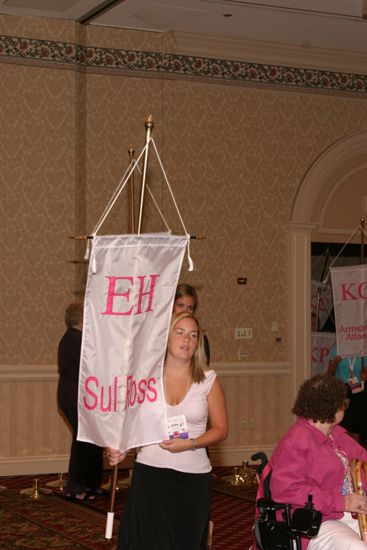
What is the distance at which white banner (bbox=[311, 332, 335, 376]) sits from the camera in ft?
34.3

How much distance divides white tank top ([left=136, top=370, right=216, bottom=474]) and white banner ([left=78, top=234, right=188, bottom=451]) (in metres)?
0.09

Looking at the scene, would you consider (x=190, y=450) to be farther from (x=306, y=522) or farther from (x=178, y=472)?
(x=306, y=522)

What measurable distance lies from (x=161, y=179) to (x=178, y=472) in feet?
17.4

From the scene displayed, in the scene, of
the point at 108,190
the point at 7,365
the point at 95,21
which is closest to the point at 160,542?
the point at 7,365

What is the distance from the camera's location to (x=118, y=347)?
4.69 m

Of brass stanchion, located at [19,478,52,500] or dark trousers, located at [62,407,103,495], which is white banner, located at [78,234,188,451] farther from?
brass stanchion, located at [19,478,52,500]

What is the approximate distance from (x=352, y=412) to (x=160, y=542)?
5.13 meters

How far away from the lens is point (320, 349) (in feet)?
34.3

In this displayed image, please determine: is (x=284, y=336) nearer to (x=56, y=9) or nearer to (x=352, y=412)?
(x=352, y=412)

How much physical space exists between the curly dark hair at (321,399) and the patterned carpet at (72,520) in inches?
80.8

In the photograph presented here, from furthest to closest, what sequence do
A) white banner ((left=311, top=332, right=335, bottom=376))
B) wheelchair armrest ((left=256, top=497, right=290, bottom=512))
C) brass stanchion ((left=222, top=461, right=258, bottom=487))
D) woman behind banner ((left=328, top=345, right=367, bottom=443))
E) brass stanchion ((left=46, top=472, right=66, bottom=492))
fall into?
white banner ((left=311, top=332, right=335, bottom=376))
woman behind banner ((left=328, top=345, right=367, bottom=443))
brass stanchion ((left=222, top=461, right=258, bottom=487))
brass stanchion ((left=46, top=472, right=66, bottom=492))
wheelchair armrest ((left=256, top=497, right=290, bottom=512))

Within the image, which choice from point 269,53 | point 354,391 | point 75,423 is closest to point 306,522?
point 75,423

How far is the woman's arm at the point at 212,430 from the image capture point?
456 centimetres

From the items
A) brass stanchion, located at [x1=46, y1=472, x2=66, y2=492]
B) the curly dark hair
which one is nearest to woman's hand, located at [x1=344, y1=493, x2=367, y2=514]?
the curly dark hair
